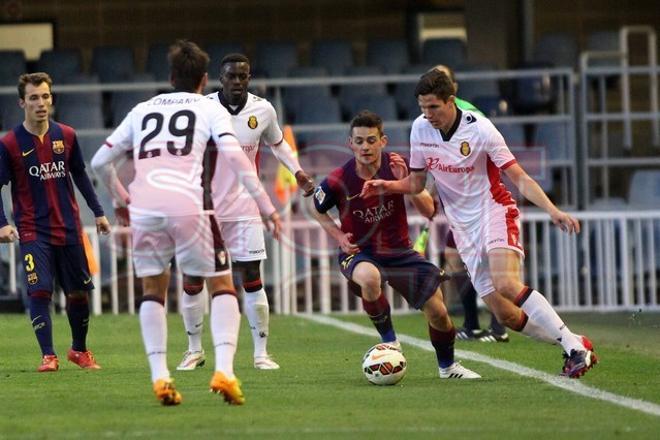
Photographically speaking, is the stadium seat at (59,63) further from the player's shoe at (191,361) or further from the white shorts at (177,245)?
the white shorts at (177,245)

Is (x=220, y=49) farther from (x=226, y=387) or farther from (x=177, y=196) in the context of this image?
(x=226, y=387)

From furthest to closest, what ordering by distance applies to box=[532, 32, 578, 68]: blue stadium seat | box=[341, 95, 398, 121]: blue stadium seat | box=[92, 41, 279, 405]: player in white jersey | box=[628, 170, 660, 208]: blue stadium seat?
box=[532, 32, 578, 68]: blue stadium seat
box=[341, 95, 398, 121]: blue stadium seat
box=[628, 170, 660, 208]: blue stadium seat
box=[92, 41, 279, 405]: player in white jersey

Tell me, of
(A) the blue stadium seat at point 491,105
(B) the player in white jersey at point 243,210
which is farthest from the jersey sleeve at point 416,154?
(A) the blue stadium seat at point 491,105

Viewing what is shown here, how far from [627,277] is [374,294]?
8.04 m

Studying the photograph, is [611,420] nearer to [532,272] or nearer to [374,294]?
[374,294]

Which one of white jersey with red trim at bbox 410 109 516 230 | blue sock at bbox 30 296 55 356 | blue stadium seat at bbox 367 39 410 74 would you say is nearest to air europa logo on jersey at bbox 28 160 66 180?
blue sock at bbox 30 296 55 356

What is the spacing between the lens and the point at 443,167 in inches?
387

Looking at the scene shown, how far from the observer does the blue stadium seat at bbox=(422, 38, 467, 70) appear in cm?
2234

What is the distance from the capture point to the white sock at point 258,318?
10734mm

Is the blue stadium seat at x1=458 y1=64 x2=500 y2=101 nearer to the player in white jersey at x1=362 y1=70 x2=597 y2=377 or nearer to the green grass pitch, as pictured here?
the green grass pitch

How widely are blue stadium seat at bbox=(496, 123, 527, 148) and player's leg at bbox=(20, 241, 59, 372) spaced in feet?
32.5

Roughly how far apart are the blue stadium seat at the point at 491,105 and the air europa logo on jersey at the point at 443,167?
404 inches

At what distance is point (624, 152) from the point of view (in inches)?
837

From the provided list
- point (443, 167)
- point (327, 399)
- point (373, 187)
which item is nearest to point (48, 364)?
point (373, 187)
